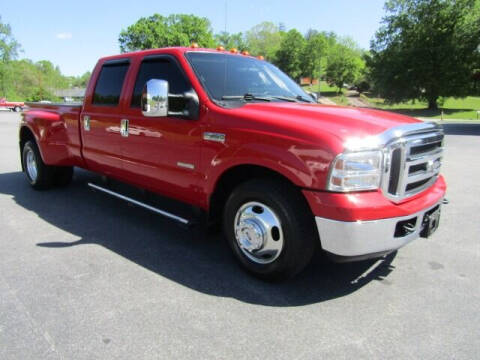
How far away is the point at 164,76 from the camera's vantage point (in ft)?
12.7

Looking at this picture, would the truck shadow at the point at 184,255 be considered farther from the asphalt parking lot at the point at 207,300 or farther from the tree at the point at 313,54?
the tree at the point at 313,54

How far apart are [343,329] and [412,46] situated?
44.0 m

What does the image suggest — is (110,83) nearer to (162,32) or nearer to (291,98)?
(291,98)

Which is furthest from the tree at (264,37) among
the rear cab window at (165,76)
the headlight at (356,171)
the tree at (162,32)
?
the headlight at (356,171)

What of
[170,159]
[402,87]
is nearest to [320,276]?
[170,159]

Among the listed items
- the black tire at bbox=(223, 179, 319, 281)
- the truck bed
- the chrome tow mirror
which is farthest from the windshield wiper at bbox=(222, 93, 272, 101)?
the truck bed

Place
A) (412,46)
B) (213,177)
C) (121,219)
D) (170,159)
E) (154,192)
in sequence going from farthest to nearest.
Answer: (412,46)
(121,219)
(154,192)
(170,159)
(213,177)

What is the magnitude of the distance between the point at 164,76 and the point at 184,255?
1.78 metres

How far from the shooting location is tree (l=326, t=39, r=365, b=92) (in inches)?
3022

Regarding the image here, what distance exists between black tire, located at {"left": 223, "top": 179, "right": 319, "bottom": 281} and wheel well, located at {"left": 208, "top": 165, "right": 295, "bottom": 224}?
0.09 meters

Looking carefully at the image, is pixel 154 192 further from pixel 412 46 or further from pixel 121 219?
pixel 412 46

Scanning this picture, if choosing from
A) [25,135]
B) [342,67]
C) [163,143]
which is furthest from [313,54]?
[163,143]

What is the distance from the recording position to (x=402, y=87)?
4147 centimetres

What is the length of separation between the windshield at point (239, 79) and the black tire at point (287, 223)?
95 centimetres
